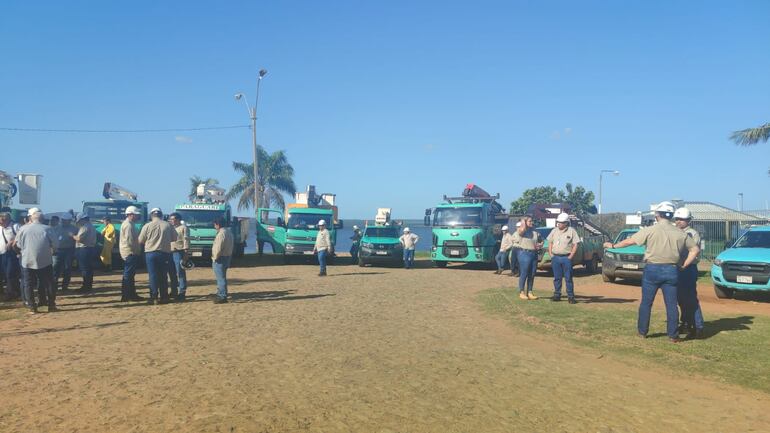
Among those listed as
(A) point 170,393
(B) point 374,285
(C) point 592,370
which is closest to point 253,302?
(B) point 374,285

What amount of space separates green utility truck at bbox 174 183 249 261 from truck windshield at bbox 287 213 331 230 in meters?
2.40

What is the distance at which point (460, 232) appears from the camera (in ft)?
69.4

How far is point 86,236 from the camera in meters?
12.4

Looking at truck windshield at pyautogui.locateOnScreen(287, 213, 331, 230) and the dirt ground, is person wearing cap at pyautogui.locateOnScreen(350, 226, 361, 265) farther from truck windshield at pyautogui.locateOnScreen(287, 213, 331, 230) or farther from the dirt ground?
the dirt ground

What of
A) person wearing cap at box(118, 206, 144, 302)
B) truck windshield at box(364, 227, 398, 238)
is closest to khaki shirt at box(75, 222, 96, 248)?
person wearing cap at box(118, 206, 144, 302)

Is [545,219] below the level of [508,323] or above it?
above

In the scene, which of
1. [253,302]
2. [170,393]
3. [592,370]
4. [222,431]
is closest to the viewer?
[222,431]

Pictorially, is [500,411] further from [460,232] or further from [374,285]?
[460,232]

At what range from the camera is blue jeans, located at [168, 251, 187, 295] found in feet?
36.5

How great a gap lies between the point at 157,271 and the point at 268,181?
35.1m

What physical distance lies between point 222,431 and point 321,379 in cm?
164

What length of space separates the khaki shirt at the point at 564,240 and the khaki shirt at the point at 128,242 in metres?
8.28

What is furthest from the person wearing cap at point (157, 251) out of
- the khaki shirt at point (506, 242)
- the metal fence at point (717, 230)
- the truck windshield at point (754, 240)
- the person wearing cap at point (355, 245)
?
the metal fence at point (717, 230)

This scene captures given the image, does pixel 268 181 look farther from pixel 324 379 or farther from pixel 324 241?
pixel 324 379
